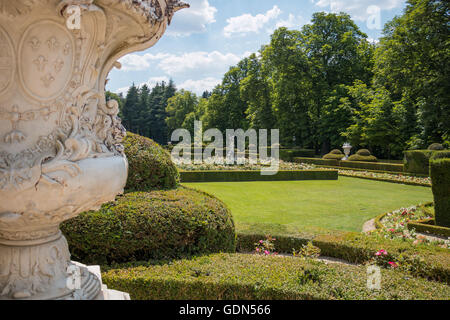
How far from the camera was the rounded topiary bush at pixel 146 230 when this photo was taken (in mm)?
3418

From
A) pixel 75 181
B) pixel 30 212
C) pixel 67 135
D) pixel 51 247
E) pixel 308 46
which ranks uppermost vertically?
pixel 308 46

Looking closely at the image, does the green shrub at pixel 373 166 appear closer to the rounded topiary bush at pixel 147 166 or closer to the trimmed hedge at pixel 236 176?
the trimmed hedge at pixel 236 176

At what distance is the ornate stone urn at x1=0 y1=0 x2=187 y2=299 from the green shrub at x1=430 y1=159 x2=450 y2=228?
7.78 m

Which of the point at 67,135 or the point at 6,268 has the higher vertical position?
the point at 67,135

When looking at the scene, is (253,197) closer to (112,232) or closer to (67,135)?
(112,232)

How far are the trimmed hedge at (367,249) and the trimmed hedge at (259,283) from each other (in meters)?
0.93

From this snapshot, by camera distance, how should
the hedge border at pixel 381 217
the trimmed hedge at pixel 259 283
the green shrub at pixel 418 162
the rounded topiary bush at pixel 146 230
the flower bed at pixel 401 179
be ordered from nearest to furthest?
the trimmed hedge at pixel 259 283
the rounded topiary bush at pixel 146 230
the hedge border at pixel 381 217
the flower bed at pixel 401 179
the green shrub at pixel 418 162

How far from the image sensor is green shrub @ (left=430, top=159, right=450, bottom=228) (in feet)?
23.7

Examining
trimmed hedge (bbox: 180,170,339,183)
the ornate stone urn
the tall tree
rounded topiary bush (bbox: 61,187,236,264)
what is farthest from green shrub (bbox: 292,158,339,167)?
the ornate stone urn

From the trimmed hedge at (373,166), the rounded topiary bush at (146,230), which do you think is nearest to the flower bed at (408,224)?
the rounded topiary bush at (146,230)

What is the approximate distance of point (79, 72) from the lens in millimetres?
1885

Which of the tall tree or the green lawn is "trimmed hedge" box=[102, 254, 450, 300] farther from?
the tall tree

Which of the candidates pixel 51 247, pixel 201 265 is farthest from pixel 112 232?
pixel 51 247

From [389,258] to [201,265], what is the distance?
286 cm
